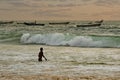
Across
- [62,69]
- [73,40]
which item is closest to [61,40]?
[73,40]

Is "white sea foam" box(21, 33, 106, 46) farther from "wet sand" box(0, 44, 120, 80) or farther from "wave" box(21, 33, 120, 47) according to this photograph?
"wet sand" box(0, 44, 120, 80)

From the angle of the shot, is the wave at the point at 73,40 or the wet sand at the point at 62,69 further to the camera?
the wave at the point at 73,40

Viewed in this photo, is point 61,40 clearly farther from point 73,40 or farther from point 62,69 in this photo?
point 62,69

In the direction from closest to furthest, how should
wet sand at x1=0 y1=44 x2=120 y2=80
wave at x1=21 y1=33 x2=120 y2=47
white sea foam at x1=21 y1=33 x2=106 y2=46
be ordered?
wet sand at x1=0 y1=44 x2=120 y2=80
wave at x1=21 y1=33 x2=120 y2=47
white sea foam at x1=21 y1=33 x2=106 y2=46

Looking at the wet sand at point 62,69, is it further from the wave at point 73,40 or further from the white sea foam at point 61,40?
the white sea foam at point 61,40

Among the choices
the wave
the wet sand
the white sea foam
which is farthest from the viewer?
the white sea foam

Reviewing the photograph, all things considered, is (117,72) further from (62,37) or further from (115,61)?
(62,37)

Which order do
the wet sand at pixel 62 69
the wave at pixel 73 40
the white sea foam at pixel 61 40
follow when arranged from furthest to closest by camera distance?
the white sea foam at pixel 61 40, the wave at pixel 73 40, the wet sand at pixel 62 69

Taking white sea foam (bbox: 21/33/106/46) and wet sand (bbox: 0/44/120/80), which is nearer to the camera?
wet sand (bbox: 0/44/120/80)

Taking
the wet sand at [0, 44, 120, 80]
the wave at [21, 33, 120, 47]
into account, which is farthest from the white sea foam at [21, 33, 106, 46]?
the wet sand at [0, 44, 120, 80]

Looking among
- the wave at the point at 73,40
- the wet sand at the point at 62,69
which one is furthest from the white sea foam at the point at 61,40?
the wet sand at the point at 62,69

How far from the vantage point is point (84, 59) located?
20.7 m

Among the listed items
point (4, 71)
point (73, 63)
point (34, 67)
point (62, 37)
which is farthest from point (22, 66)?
point (62, 37)

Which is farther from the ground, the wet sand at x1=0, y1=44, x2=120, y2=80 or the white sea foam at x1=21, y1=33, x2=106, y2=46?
the white sea foam at x1=21, y1=33, x2=106, y2=46
